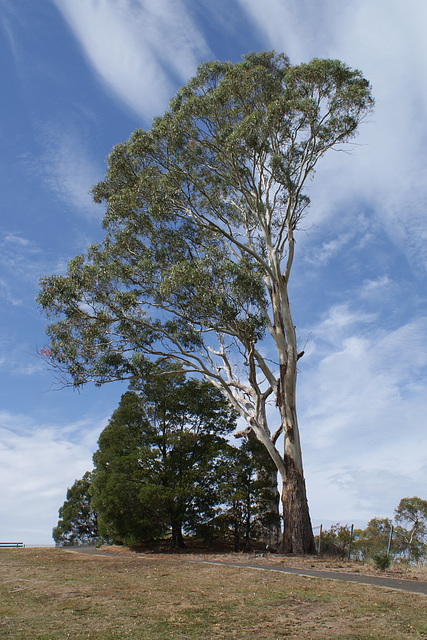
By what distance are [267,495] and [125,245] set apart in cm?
907

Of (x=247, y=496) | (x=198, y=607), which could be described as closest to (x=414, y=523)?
(x=247, y=496)

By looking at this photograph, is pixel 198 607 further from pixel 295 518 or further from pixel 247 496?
pixel 247 496

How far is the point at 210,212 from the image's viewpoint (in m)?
→ 17.7

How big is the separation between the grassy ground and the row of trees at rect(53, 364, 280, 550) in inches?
194

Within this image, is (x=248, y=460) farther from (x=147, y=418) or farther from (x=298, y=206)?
(x=298, y=206)

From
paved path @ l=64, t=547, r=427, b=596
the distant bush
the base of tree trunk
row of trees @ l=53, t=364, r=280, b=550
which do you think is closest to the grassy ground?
paved path @ l=64, t=547, r=427, b=596

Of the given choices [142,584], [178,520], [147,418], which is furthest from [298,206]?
[142,584]

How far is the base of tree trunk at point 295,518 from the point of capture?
12883 mm

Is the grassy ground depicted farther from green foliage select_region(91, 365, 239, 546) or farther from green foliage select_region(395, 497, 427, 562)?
green foliage select_region(395, 497, 427, 562)

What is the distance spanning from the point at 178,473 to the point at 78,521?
11215 millimetres

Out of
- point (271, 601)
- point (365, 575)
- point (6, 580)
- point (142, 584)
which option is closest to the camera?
point (271, 601)

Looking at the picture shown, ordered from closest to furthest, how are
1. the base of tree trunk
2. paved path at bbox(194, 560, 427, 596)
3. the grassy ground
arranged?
the grassy ground, paved path at bbox(194, 560, 427, 596), the base of tree trunk

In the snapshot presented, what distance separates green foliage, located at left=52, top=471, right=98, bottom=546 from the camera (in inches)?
921

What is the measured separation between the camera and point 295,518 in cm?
1306
